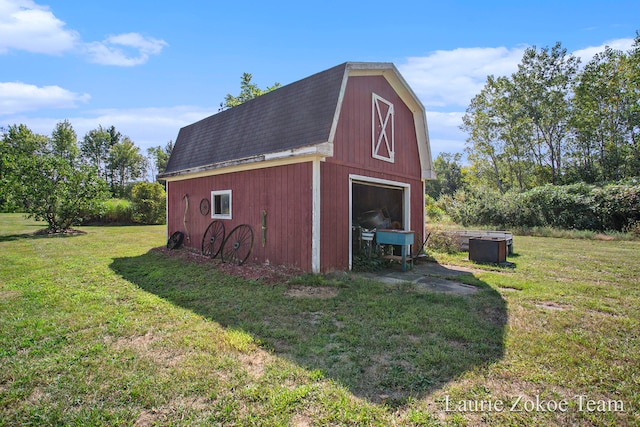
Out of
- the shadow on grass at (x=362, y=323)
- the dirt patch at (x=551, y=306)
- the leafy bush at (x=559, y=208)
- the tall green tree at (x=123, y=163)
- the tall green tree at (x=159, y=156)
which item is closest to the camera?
the shadow on grass at (x=362, y=323)

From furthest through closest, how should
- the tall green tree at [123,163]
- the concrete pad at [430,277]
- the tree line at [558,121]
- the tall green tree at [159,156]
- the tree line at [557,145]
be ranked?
1. the tall green tree at [159,156]
2. the tall green tree at [123,163]
3. the tree line at [558,121]
4. the tree line at [557,145]
5. the concrete pad at [430,277]

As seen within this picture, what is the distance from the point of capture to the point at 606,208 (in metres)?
13.8

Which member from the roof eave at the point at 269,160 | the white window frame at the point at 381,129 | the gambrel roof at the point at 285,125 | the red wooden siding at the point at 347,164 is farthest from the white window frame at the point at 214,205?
the white window frame at the point at 381,129

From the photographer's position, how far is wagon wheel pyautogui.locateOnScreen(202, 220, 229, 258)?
8.28 meters

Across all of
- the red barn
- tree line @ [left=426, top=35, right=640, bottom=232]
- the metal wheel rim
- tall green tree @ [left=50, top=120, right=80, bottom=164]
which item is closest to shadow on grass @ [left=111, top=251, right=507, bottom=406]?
the red barn

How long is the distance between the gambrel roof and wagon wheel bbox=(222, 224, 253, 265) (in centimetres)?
163

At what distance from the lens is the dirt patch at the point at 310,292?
4934 millimetres

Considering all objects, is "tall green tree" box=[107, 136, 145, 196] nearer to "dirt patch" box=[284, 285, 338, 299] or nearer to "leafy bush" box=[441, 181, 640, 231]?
"leafy bush" box=[441, 181, 640, 231]

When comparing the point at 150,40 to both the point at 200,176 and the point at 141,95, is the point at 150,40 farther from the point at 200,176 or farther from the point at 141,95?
the point at 141,95

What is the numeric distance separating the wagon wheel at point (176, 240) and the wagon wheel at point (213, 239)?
63.2 inches

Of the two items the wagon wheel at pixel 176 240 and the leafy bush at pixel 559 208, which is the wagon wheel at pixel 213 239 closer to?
the wagon wheel at pixel 176 240

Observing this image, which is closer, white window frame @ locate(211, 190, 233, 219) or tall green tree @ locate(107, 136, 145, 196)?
white window frame @ locate(211, 190, 233, 219)

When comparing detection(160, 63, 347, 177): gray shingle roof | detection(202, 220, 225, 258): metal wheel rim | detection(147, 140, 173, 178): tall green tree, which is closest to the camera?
detection(160, 63, 347, 177): gray shingle roof

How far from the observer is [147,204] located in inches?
846
